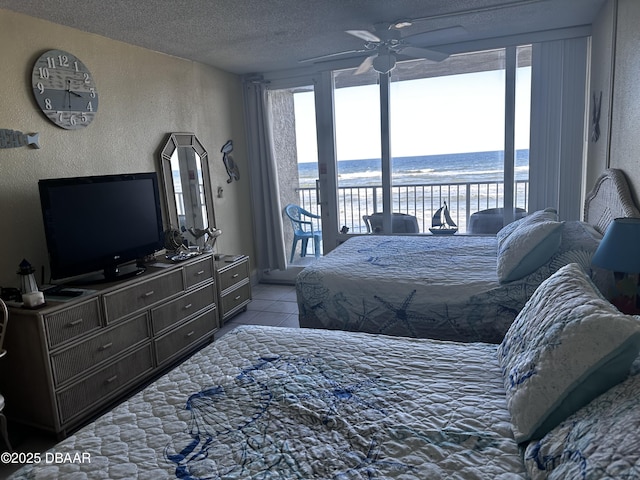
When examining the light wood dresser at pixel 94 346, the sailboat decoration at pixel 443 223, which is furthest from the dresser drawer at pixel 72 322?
the sailboat decoration at pixel 443 223

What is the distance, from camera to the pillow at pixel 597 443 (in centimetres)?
84

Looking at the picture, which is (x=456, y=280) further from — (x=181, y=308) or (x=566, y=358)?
(x=181, y=308)

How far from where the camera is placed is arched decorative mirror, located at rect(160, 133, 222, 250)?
3.91 metres

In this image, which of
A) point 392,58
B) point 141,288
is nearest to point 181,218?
point 141,288

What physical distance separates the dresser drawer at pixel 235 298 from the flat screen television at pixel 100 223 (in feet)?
2.71

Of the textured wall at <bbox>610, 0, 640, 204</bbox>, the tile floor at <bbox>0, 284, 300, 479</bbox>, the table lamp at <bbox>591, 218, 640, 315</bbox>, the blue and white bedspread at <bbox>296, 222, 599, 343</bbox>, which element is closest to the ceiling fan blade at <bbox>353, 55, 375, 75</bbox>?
the blue and white bedspread at <bbox>296, 222, 599, 343</bbox>

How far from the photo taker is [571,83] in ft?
12.7

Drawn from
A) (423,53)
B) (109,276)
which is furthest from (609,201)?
(109,276)

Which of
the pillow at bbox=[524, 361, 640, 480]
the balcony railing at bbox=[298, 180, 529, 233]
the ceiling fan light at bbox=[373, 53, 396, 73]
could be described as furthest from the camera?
the balcony railing at bbox=[298, 180, 529, 233]

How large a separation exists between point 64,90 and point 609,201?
12.1 ft

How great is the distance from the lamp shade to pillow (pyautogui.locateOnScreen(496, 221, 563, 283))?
0.50 meters

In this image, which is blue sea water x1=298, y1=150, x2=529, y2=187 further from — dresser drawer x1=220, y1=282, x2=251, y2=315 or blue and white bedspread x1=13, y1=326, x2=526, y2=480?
blue and white bedspread x1=13, y1=326, x2=526, y2=480

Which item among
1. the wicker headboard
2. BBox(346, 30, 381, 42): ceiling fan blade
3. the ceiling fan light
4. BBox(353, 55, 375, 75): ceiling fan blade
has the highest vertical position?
BBox(346, 30, 381, 42): ceiling fan blade

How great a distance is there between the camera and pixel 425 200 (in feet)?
16.4
